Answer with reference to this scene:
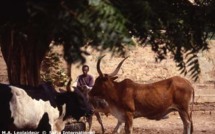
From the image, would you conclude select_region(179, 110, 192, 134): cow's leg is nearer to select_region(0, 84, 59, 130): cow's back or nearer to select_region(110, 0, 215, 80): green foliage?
select_region(0, 84, 59, 130): cow's back

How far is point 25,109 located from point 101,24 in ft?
13.2

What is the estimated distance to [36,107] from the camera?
6.40 metres

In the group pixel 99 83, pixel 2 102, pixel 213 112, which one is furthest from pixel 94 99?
pixel 213 112

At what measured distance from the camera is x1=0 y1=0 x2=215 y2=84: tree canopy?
96.1 inches

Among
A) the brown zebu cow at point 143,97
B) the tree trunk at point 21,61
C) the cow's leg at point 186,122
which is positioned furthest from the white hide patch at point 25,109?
the cow's leg at point 186,122

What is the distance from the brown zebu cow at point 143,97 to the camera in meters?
9.45

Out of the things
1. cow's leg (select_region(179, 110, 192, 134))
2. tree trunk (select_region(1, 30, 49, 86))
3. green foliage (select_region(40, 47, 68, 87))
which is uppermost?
tree trunk (select_region(1, 30, 49, 86))

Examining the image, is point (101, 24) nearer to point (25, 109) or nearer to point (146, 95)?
point (25, 109)

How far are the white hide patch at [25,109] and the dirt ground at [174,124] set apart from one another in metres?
4.44

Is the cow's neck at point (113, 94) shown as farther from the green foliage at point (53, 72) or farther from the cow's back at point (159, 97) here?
the green foliage at point (53, 72)

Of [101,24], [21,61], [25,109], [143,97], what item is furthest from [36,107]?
[101,24]

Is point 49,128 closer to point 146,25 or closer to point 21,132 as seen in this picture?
point 21,132

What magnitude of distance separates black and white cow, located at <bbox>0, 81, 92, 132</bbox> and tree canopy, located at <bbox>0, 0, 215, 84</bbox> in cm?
280

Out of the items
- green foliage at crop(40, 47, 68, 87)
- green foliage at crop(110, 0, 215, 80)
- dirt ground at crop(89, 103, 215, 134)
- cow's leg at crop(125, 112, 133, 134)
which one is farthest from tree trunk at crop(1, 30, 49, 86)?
green foliage at crop(40, 47, 68, 87)
